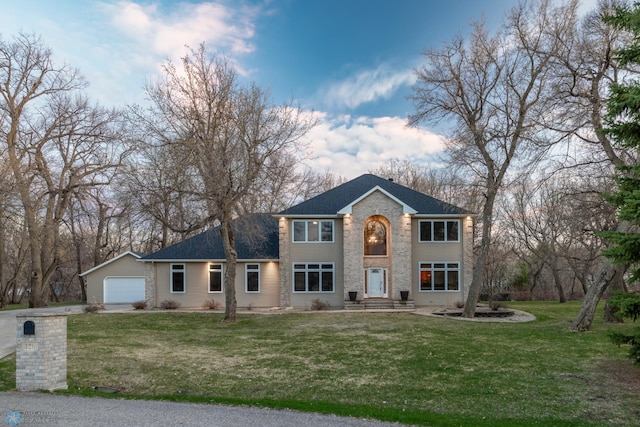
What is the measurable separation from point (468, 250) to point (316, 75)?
40.4 ft

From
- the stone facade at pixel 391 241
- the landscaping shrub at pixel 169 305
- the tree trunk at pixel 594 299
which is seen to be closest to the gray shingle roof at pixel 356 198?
the stone facade at pixel 391 241

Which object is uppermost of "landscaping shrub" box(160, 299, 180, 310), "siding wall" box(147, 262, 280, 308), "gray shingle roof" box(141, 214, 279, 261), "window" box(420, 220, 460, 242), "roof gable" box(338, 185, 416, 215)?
"roof gable" box(338, 185, 416, 215)

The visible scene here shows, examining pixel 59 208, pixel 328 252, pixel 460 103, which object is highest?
pixel 460 103

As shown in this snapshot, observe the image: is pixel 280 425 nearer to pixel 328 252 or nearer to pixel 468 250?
pixel 328 252

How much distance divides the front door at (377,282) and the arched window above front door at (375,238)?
3.17 ft

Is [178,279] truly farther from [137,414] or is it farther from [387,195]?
[137,414]

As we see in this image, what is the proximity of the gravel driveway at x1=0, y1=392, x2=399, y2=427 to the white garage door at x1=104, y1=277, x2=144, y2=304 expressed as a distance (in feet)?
71.7

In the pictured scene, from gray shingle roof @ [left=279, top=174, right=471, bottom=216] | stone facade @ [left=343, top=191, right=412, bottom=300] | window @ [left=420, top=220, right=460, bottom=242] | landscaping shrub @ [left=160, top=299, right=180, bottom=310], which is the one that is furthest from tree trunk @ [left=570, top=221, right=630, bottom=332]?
landscaping shrub @ [left=160, top=299, right=180, bottom=310]

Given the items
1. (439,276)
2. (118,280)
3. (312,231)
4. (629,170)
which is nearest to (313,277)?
(312,231)

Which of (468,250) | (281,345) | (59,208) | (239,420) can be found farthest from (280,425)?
(59,208)

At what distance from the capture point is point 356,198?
25359 mm

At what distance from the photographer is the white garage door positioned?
A: 28.0 meters

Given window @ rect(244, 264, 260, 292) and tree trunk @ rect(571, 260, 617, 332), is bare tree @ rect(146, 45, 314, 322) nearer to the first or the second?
window @ rect(244, 264, 260, 292)

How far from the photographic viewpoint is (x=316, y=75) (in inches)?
920
